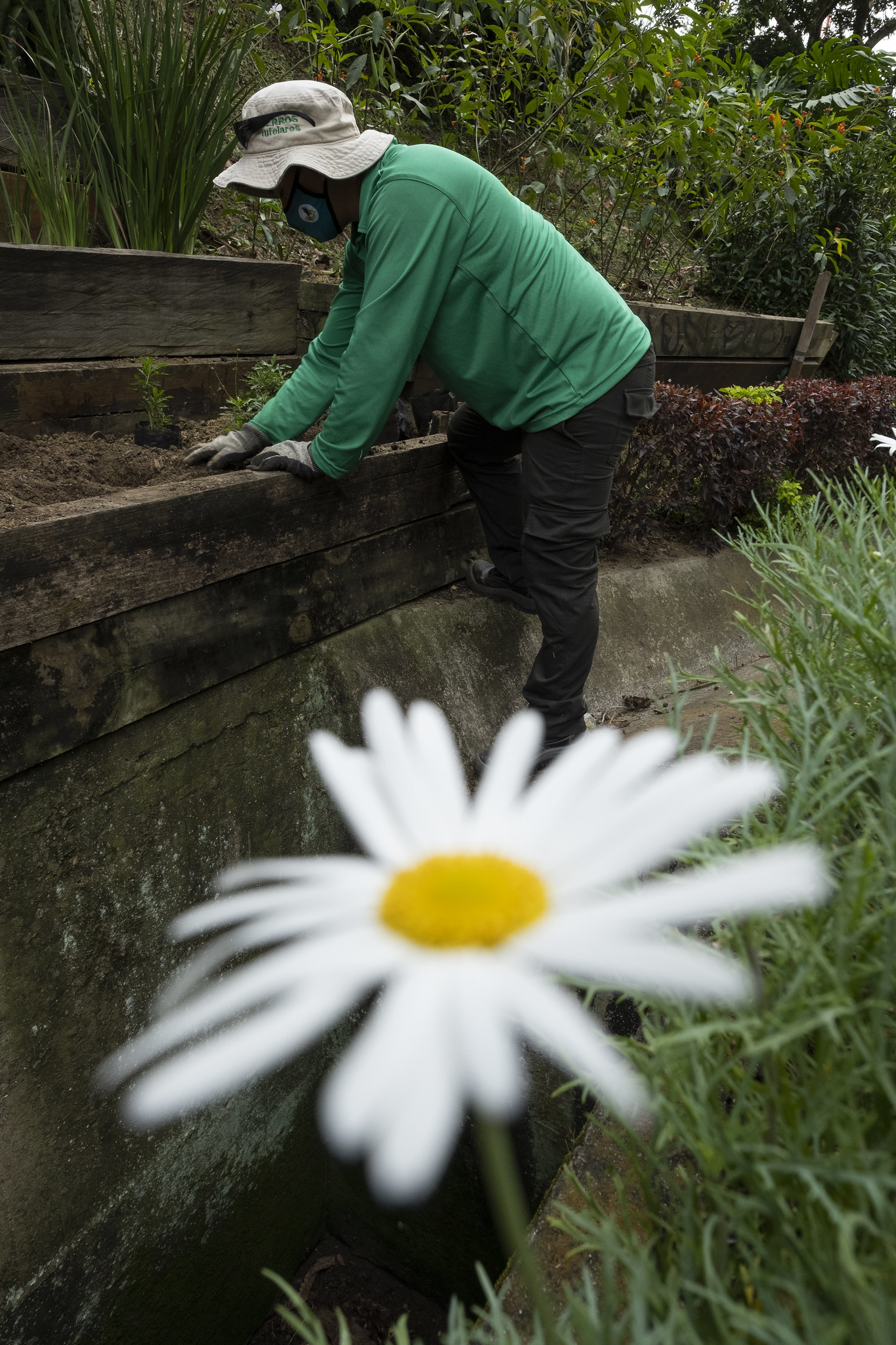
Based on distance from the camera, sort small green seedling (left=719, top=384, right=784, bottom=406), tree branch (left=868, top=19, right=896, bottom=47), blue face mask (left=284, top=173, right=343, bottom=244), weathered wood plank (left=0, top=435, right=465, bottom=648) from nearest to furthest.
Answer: weathered wood plank (left=0, top=435, right=465, bottom=648) → blue face mask (left=284, top=173, right=343, bottom=244) → small green seedling (left=719, top=384, right=784, bottom=406) → tree branch (left=868, top=19, right=896, bottom=47)

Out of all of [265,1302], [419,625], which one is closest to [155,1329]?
[265,1302]

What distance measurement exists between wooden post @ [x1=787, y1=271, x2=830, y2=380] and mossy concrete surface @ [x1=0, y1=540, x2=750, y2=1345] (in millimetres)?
4382

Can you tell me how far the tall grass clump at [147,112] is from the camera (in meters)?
2.79

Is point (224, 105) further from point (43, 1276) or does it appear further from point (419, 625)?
point (43, 1276)

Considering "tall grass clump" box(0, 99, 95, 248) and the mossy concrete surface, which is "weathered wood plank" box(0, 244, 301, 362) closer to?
"tall grass clump" box(0, 99, 95, 248)

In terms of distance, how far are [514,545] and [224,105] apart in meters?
1.97

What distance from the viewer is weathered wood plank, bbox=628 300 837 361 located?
183 inches

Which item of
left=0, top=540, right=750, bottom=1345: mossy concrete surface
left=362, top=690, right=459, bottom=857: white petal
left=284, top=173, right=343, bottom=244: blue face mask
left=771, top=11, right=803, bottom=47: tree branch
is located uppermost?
left=771, top=11, right=803, bottom=47: tree branch

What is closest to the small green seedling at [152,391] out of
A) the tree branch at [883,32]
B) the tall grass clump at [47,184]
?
the tall grass clump at [47,184]

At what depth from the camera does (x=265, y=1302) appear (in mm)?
2627

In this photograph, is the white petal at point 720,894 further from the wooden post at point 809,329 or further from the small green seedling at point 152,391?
the wooden post at point 809,329

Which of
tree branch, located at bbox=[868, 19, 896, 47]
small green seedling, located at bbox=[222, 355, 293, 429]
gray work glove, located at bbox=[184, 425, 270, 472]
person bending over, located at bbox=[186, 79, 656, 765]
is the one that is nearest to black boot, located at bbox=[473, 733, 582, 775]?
person bending over, located at bbox=[186, 79, 656, 765]

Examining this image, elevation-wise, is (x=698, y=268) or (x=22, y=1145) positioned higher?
(x=698, y=268)

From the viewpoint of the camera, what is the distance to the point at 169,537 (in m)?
1.91
